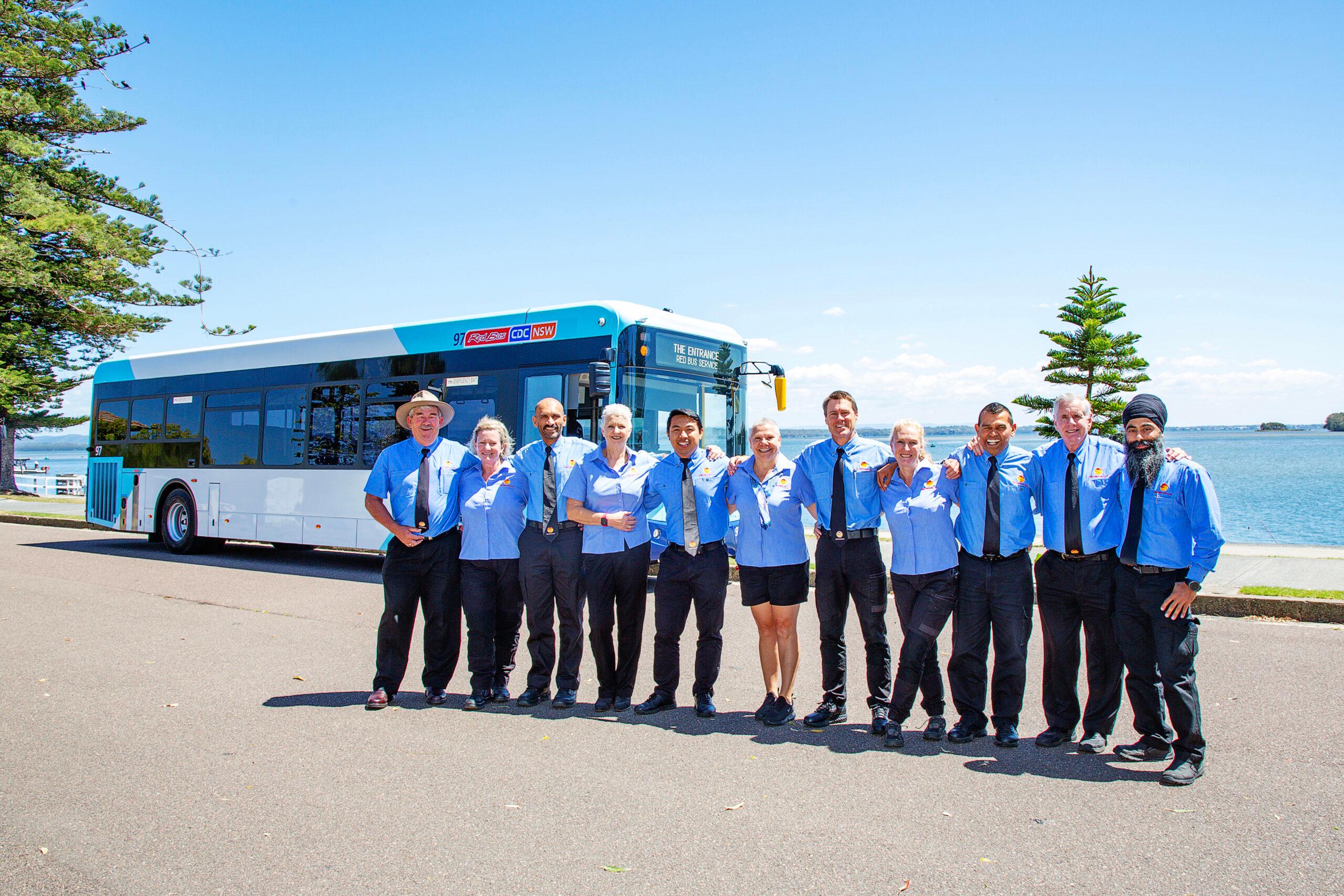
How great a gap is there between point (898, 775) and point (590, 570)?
213 cm

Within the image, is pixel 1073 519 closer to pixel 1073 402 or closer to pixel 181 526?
pixel 1073 402

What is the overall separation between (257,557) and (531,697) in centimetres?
976

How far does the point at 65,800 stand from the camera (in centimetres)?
393

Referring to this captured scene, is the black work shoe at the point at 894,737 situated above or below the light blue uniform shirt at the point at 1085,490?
below

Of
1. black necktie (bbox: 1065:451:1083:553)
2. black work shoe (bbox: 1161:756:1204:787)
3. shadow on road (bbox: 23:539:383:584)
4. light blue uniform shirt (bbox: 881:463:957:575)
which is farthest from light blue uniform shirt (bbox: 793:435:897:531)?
shadow on road (bbox: 23:539:383:584)

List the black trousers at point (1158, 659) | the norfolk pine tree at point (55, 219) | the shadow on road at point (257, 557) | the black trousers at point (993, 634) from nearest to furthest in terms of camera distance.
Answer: the black trousers at point (1158, 659) → the black trousers at point (993, 634) → the shadow on road at point (257, 557) → the norfolk pine tree at point (55, 219)

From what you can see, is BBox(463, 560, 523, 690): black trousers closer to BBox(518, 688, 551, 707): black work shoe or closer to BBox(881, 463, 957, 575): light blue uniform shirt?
BBox(518, 688, 551, 707): black work shoe

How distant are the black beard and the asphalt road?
141 cm

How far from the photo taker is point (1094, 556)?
4.63 m

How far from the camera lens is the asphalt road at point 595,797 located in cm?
326

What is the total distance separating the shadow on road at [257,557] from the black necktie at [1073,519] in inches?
332

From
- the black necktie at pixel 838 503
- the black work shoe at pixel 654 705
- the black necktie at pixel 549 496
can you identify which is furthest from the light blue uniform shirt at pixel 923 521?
the black necktie at pixel 549 496

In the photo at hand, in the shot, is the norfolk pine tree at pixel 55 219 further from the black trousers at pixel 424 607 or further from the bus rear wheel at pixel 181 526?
the black trousers at pixel 424 607

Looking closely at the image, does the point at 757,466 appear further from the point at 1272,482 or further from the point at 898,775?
the point at 1272,482
